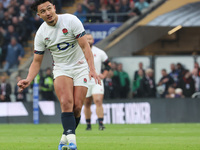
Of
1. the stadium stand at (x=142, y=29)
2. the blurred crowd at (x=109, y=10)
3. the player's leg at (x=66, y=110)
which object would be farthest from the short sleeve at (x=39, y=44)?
the blurred crowd at (x=109, y=10)

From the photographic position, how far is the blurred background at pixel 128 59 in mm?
20984

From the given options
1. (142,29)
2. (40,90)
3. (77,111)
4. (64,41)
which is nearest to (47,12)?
(64,41)

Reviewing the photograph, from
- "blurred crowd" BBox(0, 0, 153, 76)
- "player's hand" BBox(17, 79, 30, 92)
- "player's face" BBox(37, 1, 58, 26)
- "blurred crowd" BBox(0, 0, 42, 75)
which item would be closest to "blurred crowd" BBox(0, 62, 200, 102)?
"blurred crowd" BBox(0, 0, 42, 75)

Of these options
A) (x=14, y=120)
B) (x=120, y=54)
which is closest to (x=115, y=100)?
(x=14, y=120)

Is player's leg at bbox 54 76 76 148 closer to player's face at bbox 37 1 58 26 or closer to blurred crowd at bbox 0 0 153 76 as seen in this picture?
player's face at bbox 37 1 58 26

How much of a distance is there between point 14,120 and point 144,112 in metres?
4.81

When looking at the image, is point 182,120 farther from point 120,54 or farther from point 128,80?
point 120,54

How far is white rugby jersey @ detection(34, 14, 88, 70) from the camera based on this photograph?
31.2 feet

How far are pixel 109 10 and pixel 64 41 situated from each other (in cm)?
1756

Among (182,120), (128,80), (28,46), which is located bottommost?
(182,120)

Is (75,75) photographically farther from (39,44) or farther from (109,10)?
(109,10)

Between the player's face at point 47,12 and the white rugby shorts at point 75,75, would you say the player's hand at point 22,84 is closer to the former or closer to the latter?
the white rugby shorts at point 75,75

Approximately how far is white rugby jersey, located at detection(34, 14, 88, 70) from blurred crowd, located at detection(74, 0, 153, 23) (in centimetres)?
1680

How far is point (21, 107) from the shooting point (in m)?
22.0
